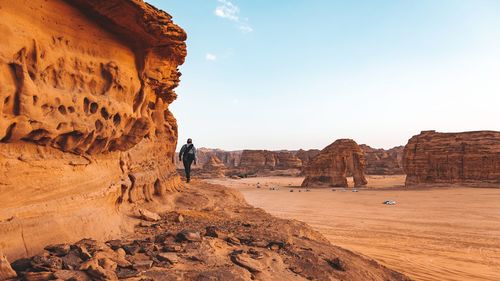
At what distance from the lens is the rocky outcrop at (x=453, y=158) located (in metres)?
24.2

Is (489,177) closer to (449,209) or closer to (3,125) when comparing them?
(449,209)

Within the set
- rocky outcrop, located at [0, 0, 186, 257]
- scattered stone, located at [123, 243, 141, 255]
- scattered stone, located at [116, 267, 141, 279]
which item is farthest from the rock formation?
scattered stone, located at [116, 267, 141, 279]

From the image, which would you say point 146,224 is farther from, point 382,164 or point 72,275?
point 382,164

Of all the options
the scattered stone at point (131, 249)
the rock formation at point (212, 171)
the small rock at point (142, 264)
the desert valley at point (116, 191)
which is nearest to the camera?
the small rock at point (142, 264)

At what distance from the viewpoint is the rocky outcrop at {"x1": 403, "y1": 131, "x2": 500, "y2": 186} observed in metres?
24.2

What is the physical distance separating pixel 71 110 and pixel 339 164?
28.9 meters

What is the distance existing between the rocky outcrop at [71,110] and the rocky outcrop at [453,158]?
2559cm

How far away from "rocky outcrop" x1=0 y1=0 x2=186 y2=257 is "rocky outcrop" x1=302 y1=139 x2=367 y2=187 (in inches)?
1039

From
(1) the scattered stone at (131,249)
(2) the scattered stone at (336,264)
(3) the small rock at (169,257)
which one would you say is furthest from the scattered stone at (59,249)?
(2) the scattered stone at (336,264)

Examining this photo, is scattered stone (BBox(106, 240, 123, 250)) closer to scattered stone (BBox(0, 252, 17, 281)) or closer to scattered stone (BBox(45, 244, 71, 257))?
scattered stone (BBox(45, 244, 71, 257))

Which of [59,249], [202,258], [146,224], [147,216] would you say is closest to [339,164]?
[147,216]

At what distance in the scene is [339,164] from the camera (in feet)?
102

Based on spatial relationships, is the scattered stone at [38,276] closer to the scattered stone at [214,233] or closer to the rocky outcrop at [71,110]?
the rocky outcrop at [71,110]

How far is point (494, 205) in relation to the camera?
14695 mm
